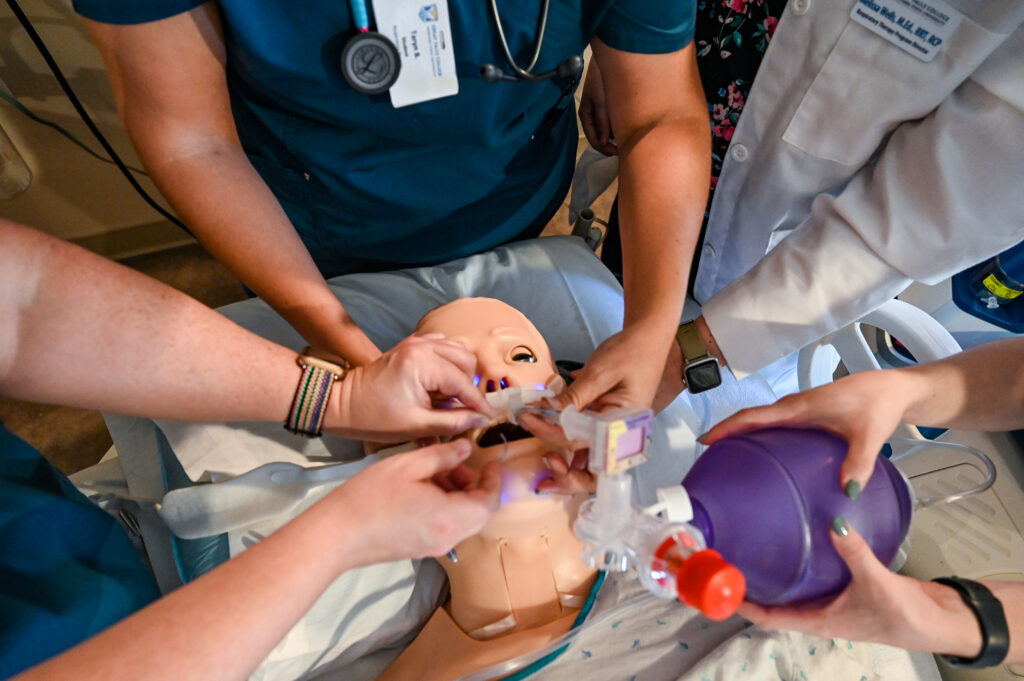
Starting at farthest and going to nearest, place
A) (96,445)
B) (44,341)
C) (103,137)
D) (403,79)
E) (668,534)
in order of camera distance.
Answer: (96,445)
(103,137)
(403,79)
(44,341)
(668,534)

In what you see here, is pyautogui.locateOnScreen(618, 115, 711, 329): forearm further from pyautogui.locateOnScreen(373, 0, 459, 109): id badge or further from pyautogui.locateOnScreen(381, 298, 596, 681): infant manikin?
pyautogui.locateOnScreen(373, 0, 459, 109): id badge

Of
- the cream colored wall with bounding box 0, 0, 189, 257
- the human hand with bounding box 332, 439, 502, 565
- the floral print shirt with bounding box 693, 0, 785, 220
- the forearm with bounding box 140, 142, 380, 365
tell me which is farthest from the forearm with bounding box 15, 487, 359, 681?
the cream colored wall with bounding box 0, 0, 189, 257

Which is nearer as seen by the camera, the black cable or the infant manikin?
the infant manikin

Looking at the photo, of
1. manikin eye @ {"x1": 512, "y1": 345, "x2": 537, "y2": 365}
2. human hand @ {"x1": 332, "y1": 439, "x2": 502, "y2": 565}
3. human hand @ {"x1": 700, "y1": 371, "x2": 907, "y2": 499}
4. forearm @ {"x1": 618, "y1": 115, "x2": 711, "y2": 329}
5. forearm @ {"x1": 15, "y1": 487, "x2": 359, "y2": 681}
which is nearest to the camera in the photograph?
forearm @ {"x1": 15, "y1": 487, "x2": 359, "y2": 681}

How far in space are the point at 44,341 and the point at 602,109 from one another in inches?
51.5

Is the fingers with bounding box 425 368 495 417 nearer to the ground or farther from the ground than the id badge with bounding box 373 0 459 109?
nearer to the ground

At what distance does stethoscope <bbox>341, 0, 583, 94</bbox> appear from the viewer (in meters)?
0.98

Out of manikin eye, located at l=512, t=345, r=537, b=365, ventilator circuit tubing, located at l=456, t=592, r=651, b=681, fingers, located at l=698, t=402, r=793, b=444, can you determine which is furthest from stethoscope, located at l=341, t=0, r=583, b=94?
ventilator circuit tubing, located at l=456, t=592, r=651, b=681

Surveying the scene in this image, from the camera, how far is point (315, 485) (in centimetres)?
114

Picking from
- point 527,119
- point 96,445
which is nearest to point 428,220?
point 527,119

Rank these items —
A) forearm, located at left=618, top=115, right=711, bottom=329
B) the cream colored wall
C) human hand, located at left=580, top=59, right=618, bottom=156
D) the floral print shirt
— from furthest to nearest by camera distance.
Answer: the cream colored wall → human hand, located at left=580, top=59, right=618, bottom=156 → the floral print shirt → forearm, located at left=618, top=115, right=711, bottom=329

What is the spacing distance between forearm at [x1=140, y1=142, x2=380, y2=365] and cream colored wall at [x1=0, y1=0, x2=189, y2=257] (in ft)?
3.73

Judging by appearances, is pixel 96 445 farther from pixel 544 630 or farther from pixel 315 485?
pixel 544 630

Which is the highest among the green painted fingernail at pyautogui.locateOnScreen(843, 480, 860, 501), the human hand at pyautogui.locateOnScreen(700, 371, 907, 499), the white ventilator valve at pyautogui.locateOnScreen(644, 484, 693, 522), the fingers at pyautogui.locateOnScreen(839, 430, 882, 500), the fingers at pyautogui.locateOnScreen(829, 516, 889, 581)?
the human hand at pyautogui.locateOnScreen(700, 371, 907, 499)
